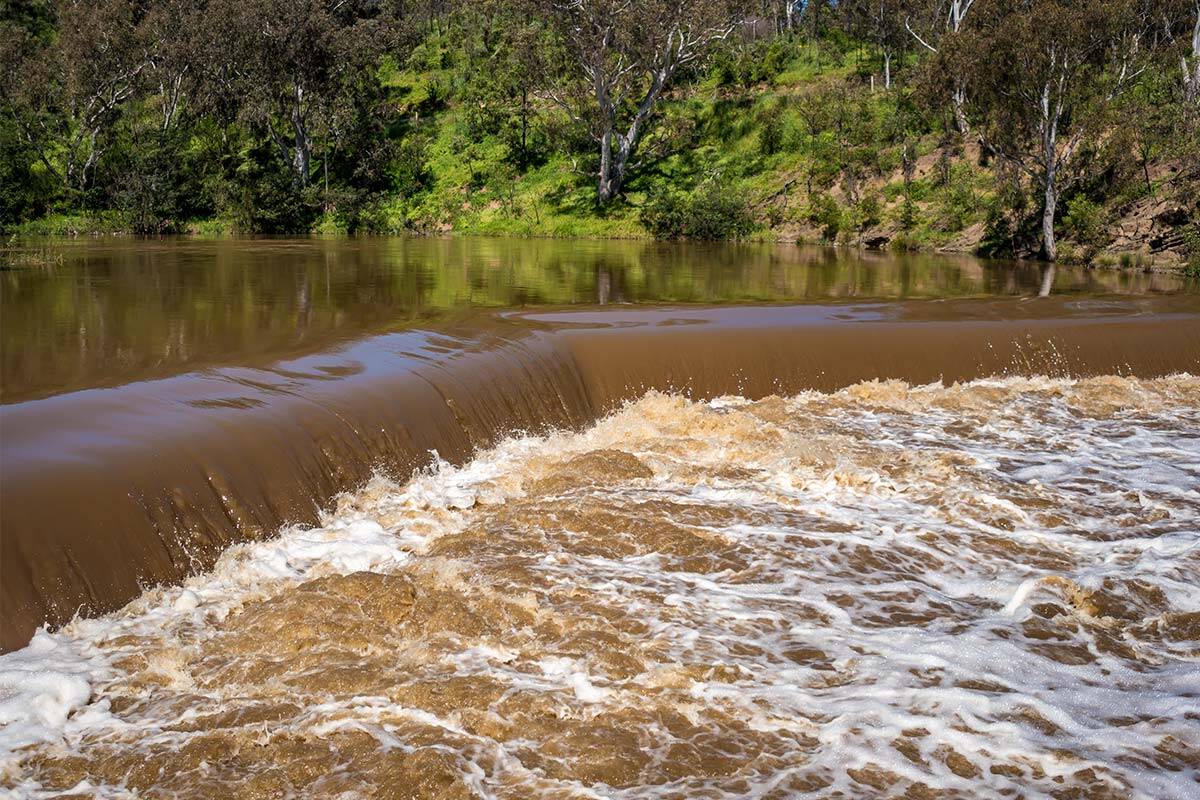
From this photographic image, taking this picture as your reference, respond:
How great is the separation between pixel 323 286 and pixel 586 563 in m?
12.3

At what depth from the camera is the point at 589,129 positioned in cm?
3788

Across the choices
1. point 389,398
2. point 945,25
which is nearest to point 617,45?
point 945,25

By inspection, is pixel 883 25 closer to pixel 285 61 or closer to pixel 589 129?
pixel 589 129

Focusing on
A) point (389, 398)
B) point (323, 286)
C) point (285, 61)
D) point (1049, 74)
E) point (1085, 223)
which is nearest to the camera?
point (389, 398)

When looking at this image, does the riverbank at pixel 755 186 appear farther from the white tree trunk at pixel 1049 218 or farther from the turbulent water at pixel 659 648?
the turbulent water at pixel 659 648

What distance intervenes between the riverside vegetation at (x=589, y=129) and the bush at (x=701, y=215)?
0.09 meters

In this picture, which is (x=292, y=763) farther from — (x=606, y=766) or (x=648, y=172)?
(x=648, y=172)

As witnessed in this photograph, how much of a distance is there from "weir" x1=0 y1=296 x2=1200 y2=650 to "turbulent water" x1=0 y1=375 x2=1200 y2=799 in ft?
1.01

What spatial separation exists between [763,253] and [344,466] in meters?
23.2

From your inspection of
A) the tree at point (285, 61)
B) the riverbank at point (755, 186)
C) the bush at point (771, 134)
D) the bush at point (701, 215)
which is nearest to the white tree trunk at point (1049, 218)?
the riverbank at point (755, 186)

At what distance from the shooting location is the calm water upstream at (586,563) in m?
4.14

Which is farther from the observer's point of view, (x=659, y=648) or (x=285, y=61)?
(x=285, y=61)

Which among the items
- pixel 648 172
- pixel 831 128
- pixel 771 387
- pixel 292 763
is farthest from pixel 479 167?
pixel 292 763

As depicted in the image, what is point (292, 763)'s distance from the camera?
3.98 meters
